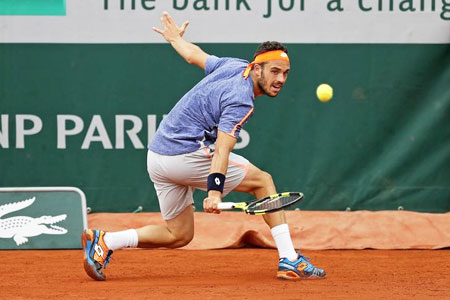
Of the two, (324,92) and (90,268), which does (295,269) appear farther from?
(324,92)

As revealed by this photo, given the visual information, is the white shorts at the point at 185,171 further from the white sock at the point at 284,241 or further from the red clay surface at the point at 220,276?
the red clay surface at the point at 220,276

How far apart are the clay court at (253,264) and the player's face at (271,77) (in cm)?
105

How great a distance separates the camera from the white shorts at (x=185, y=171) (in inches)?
205

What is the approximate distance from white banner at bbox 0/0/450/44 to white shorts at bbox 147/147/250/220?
97.1 inches

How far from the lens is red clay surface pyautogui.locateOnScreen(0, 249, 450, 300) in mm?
4801

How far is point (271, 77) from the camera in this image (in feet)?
16.9

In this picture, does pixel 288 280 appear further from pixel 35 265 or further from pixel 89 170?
pixel 89 170

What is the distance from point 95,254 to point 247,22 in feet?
9.69

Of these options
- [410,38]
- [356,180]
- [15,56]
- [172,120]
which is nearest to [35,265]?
[172,120]

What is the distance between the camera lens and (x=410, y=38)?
25.2 feet

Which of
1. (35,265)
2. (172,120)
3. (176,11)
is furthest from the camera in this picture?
(176,11)

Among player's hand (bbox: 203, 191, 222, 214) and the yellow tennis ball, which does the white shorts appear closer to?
player's hand (bbox: 203, 191, 222, 214)

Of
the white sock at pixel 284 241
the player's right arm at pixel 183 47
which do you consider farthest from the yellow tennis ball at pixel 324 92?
the white sock at pixel 284 241

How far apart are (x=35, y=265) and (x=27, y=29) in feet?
7.35
